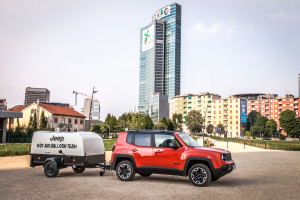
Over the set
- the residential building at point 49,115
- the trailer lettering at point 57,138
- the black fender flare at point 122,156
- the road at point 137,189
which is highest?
the residential building at point 49,115

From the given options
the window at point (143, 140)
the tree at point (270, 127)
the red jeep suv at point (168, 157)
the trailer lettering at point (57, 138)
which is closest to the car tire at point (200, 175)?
the red jeep suv at point (168, 157)

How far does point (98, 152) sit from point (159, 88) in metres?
184

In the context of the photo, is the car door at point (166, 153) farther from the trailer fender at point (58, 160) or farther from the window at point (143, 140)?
the trailer fender at point (58, 160)

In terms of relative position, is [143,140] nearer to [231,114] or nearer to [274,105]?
[231,114]

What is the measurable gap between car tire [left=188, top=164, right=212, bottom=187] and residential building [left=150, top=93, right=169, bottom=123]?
166878 millimetres

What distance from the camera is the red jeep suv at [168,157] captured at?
9.86 metres

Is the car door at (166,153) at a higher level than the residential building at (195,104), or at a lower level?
lower

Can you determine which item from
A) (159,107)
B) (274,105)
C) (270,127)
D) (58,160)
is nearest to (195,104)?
(159,107)

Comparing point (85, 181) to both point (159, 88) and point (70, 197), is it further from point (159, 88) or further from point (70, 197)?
point (159, 88)

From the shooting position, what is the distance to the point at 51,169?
39.3ft

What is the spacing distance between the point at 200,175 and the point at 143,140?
8.15ft

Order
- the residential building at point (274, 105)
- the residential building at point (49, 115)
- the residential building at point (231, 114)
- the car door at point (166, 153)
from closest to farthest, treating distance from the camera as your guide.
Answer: the car door at point (166, 153) → the residential building at point (49, 115) → the residential building at point (274, 105) → the residential building at point (231, 114)

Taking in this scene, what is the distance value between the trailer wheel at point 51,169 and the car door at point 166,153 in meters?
4.12

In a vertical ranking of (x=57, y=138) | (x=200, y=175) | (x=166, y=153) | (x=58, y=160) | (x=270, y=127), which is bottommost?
(x=270, y=127)
